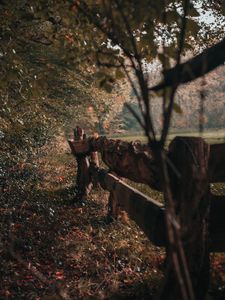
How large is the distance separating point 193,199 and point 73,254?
3.21m

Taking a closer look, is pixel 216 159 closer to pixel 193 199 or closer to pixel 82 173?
pixel 193 199

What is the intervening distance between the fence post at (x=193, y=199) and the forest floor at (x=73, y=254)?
0.69 metres

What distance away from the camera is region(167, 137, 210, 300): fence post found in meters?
3.21

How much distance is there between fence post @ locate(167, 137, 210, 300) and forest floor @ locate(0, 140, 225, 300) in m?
0.69

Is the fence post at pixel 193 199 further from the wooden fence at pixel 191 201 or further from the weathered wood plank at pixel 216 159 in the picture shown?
the weathered wood plank at pixel 216 159

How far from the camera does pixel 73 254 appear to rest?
5.87 metres

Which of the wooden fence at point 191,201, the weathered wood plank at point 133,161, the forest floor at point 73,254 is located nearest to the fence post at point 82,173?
the forest floor at point 73,254

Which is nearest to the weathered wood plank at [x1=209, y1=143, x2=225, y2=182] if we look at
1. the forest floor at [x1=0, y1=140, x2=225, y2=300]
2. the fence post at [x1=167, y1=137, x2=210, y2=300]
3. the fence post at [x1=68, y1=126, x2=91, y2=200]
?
the fence post at [x1=167, y1=137, x2=210, y2=300]

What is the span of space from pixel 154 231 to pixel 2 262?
112 inches

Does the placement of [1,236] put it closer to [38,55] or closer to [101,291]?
[101,291]

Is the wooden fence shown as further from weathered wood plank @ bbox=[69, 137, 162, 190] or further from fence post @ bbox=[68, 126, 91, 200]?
fence post @ bbox=[68, 126, 91, 200]

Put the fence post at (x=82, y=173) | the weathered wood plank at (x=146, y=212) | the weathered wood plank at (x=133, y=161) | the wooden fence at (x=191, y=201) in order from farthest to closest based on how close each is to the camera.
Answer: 1. the fence post at (x=82, y=173)
2. the weathered wood plank at (x=133, y=161)
3. the weathered wood plank at (x=146, y=212)
4. the wooden fence at (x=191, y=201)

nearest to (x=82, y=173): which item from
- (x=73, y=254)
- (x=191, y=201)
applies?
(x=73, y=254)

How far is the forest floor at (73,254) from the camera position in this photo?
4.42 meters
